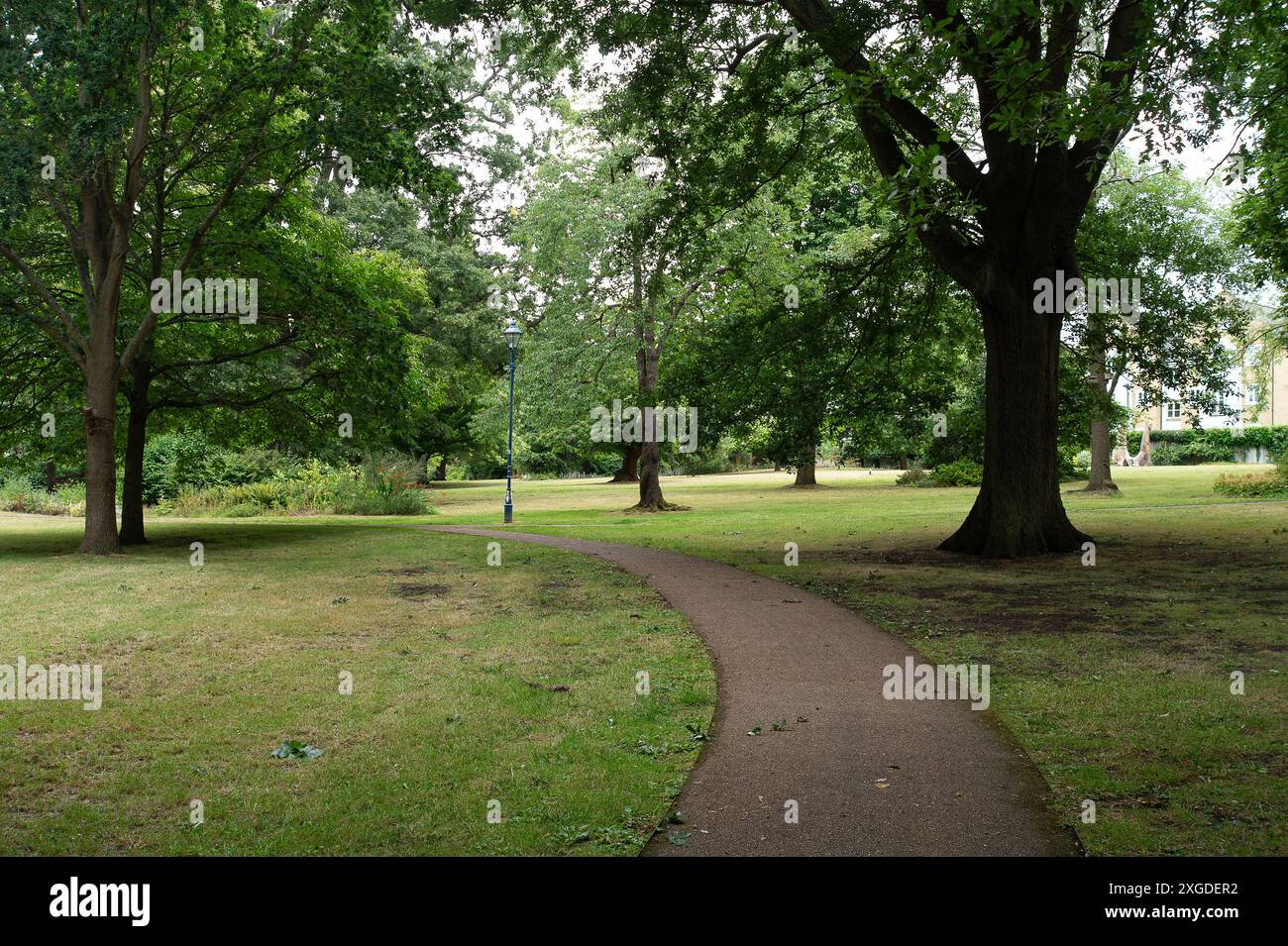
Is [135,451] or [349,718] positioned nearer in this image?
[349,718]

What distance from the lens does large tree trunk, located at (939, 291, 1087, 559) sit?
15.7 meters

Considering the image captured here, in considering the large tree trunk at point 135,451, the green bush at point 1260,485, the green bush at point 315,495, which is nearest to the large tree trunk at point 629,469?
the green bush at point 315,495

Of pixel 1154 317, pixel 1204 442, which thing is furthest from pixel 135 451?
pixel 1204 442

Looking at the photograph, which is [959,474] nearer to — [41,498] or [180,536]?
[180,536]

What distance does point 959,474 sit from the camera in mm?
42438

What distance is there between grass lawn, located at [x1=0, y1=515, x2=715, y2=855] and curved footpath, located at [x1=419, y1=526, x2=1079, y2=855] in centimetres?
31

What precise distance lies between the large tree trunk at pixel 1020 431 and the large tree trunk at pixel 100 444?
16.3 meters

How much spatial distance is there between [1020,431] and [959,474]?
28.1 metres

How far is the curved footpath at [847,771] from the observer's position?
4.46m

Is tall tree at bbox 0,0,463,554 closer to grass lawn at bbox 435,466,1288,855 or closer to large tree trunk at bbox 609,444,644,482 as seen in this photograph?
grass lawn at bbox 435,466,1288,855

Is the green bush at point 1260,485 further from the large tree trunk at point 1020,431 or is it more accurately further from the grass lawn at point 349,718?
the grass lawn at point 349,718

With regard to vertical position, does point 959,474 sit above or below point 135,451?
below

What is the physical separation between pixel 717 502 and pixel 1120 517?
16.2 meters
